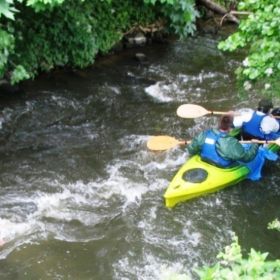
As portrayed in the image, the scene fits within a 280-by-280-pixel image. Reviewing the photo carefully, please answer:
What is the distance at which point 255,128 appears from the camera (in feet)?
20.2

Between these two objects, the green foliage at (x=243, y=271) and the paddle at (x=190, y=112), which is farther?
the paddle at (x=190, y=112)

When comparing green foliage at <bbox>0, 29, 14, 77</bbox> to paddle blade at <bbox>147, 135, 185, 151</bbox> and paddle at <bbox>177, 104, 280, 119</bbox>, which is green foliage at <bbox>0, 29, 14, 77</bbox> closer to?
paddle blade at <bbox>147, 135, 185, 151</bbox>

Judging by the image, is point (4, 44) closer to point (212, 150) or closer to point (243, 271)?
point (212, 150)

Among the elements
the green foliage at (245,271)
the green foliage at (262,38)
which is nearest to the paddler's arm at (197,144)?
the green foliage at (262,38)

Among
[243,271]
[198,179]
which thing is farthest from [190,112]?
[243,271]

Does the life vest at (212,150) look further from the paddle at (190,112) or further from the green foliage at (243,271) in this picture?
the green foliage at (243,271)

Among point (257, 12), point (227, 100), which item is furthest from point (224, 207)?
point (227, 100)

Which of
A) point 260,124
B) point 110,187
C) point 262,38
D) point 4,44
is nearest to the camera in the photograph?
point 262,38

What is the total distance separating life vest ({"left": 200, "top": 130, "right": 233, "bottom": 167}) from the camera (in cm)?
572

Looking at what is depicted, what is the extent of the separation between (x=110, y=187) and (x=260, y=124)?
199cm

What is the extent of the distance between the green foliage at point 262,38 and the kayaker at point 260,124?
5.24 ft

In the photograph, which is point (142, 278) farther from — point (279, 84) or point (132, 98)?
point (132, 98)

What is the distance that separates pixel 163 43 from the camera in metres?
10.4

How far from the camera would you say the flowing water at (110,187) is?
15.9 ft
